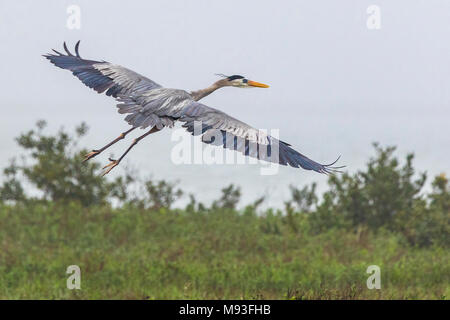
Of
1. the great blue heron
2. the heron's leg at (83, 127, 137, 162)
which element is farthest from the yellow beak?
the heron's leg at (83, 127, 137, 162)

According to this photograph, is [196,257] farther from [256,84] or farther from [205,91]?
[205,91]

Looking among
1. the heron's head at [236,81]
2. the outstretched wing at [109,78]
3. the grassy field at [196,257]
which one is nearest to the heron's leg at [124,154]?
the outstretched wing at [109,78]

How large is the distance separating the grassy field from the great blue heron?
4772mm

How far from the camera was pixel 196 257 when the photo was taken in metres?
12.4

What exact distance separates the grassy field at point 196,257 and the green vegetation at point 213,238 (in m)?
0.02

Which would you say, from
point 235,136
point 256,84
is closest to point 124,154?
point 235,136

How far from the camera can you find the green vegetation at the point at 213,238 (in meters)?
10.8

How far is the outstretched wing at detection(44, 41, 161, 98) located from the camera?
471cm

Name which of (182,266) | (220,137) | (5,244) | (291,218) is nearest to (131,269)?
(182,266)

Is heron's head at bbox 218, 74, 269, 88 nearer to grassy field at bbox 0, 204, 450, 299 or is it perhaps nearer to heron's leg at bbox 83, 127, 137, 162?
heron's leg at bbox 83, 127, 137, 162

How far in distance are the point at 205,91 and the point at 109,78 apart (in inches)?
26.7

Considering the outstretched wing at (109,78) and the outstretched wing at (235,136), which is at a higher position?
the outstretched wing at (109,78)

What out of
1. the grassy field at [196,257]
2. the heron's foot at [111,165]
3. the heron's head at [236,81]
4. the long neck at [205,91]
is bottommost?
the grassy field at [196,257]

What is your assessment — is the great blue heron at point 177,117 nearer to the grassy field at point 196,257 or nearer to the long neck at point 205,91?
the long neck at point 205,91
